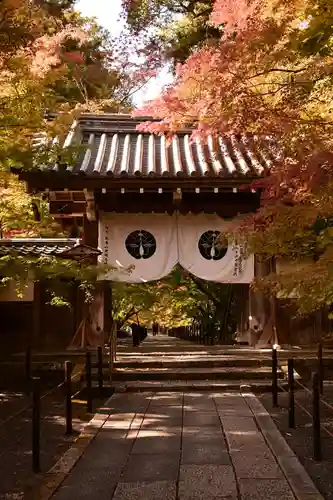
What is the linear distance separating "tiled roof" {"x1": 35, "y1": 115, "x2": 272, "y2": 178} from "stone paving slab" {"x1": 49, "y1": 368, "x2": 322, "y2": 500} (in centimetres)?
544

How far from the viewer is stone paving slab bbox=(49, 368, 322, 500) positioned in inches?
190

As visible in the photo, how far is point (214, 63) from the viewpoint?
7.16 m

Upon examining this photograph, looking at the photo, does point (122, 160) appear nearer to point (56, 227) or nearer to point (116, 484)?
point (56, 227)

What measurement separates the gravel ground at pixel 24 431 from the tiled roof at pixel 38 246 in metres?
2.67

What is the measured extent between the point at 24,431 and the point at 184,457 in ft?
9.14

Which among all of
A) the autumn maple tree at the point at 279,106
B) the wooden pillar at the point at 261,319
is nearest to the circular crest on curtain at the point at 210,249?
the wooden pillar at the point at 261,319

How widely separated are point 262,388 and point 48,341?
515cm

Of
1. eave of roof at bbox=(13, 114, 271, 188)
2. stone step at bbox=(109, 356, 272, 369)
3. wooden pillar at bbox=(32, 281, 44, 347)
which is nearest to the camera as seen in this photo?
stone step at bbox=(109, 356, 272, 369)

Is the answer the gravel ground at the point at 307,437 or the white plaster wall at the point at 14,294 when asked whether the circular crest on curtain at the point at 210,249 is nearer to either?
the gravel ground at the point at 307,437

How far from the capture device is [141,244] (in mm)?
13141

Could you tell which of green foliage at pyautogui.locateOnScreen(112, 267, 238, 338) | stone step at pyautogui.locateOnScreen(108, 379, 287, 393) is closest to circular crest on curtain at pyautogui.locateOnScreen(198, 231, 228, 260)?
stone step at pyautogui.locateOnScreen(108, 379, 287, 393)

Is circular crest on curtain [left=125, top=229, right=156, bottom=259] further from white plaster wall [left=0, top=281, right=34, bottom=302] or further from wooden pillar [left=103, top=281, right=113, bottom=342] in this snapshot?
white plaster wall [left=0, top=281, right=34, bottom=302]

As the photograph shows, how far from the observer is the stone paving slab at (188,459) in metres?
4.82

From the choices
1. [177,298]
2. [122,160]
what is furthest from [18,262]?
[177,298]
